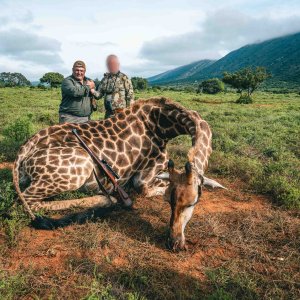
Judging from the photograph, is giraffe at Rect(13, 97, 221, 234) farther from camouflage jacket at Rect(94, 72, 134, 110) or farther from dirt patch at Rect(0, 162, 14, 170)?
dirt patch at Rect(0, 162, 14, 170)

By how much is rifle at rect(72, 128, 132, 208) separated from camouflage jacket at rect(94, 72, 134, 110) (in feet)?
7.86

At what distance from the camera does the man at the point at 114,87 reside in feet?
25.9

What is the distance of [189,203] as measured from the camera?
13.1 ft

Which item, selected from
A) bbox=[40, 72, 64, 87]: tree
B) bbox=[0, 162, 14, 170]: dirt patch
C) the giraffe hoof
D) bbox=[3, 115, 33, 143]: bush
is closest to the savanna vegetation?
the giraffe hoof

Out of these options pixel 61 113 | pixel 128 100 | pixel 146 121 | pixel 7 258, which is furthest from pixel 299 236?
pixel 61 113

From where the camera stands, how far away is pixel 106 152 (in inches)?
236

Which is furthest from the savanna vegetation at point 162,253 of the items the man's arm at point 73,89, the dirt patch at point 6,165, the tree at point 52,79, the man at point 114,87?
the tree at point 52,79

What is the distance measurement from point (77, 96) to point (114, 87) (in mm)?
947

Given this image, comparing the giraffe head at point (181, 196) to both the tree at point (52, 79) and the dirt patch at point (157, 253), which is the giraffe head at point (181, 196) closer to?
the dirt patch at point (157, 253)

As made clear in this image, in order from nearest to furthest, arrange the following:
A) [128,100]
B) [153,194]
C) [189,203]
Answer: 1. [189,203]
2. [153,194]
3. [128,100]

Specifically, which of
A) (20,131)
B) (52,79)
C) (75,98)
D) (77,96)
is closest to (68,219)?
(77,96)

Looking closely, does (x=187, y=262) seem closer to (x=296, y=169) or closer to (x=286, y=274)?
(x=286, y=274)

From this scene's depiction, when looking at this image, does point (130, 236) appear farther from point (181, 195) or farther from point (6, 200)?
point (6, 200)

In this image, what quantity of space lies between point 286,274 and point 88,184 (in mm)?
3422
